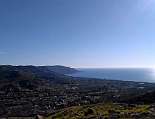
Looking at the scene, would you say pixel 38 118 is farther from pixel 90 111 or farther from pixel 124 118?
pixel 124 118

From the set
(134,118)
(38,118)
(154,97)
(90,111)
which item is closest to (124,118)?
(134,118)

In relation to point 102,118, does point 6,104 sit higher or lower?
lower

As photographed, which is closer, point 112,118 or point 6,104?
point 112,118

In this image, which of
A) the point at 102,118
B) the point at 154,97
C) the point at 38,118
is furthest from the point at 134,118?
the point at 154,97

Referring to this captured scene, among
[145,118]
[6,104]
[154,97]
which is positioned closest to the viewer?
[145,118]

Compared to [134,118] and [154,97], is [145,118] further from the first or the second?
[154,97]

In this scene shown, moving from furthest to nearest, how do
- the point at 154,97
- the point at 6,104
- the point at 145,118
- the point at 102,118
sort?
the point at 6,104, the point at 154,97, the point at 102,118, the point at 145,118

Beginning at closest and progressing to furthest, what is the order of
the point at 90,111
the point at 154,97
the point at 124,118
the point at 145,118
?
the point at 145,118 → the point at 124,118 → the point at 90,111 → the point at 154,97

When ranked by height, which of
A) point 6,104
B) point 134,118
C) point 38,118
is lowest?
point 6,104

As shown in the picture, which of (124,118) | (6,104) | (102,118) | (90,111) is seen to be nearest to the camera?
(124,118)
